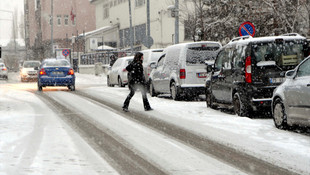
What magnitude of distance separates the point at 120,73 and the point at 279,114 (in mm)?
17019

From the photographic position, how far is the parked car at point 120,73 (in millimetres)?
26836

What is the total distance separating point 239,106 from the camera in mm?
12898

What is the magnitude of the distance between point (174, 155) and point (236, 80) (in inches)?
211

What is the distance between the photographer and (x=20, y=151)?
828cm

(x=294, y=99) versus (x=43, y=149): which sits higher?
(x=294, y=99)

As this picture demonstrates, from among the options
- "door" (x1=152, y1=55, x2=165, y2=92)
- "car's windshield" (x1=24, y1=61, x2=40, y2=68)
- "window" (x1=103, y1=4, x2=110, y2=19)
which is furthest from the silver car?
"window" (x1=103, y1=4, x2=110, y2=19)

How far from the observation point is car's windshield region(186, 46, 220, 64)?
17.3 metres

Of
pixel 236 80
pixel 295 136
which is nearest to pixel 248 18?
pixel 236 80

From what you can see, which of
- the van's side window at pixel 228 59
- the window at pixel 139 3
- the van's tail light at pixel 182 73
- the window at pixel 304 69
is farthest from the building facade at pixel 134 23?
the window at pixel 304 69

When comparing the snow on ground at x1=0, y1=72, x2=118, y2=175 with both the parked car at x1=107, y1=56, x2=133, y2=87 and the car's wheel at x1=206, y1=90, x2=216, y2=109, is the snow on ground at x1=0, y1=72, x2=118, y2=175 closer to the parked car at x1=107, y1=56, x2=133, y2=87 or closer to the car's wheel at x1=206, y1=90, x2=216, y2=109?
the car's wheel at x1=206, y1=90, x2=216, y2=109

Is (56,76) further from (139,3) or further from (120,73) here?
(139,3)

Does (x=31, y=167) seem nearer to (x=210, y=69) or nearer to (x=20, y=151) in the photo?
(x=20, y=151)

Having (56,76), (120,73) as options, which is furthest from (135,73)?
(120,73)

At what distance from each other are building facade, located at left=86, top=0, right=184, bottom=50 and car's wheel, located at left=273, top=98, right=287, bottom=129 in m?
31.5
